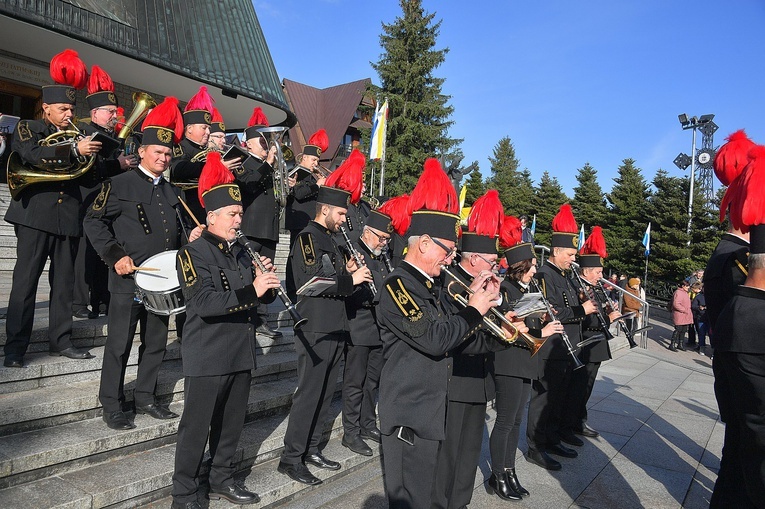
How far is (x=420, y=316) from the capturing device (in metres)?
3.44

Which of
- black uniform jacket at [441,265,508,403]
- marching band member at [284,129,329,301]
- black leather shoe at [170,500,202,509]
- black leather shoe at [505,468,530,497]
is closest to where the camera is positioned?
black leather shoe at [170,500,202,509]

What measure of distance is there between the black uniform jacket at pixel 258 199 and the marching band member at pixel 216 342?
1.98 metres

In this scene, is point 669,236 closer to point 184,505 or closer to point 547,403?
point 547,403

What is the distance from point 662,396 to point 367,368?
23.2 feet

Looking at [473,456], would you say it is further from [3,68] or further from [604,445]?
[3,68]

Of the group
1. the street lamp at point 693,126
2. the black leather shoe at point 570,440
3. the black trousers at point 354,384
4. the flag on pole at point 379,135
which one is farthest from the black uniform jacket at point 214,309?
the street lamp at point 693,126

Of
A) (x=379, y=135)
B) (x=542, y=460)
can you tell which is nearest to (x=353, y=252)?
(x=542, y=460)

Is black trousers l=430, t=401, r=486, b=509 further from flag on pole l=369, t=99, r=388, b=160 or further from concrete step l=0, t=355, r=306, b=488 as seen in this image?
flag on pole l=369, t=99, r=388, b=160

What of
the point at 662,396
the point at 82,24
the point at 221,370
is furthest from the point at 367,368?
the point at 82,24

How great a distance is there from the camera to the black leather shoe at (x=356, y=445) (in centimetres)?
580

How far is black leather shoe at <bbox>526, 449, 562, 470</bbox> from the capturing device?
20.0 feet

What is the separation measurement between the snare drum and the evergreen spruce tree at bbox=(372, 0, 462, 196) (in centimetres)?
3355

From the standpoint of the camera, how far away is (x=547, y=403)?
6238 mm

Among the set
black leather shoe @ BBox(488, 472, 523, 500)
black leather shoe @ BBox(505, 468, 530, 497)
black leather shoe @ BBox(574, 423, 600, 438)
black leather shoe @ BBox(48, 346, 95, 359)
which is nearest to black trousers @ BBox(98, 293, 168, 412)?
black leather shoe @ BBox(48, 346, 95, 359)
